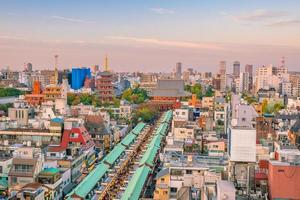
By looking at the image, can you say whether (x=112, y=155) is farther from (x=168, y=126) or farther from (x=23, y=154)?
(x=168, y=126)

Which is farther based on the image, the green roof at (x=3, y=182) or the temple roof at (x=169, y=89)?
the temple roof at (x=169, y=89)

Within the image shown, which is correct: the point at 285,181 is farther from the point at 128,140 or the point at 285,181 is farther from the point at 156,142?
the point at 128,140

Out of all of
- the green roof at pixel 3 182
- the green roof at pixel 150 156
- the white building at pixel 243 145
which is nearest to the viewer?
the white building at pixel 243 145

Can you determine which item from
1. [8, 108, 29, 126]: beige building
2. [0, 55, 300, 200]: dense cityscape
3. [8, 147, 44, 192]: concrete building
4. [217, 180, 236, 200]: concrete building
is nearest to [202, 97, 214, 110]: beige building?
[0, 55, 300, 200]: dense cityscape

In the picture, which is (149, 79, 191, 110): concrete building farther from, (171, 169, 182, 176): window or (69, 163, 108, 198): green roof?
(171, 169, 182, 176): window

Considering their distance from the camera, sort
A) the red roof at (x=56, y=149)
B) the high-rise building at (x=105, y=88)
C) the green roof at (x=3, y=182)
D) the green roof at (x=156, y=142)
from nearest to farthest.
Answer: the green roof at (x=3, y=182) < the red roof at (x=56, y=149) < the green roof at (x=156, y=142) < the high-rise building at (x=105, y=88)

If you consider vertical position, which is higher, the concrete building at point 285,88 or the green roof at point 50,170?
the concrete building at point 285,88

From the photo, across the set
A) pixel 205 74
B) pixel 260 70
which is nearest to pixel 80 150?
pixel 260 70

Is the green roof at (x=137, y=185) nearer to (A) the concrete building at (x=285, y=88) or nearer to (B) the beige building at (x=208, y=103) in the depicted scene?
(B) the beige building at (x=208, y=103)

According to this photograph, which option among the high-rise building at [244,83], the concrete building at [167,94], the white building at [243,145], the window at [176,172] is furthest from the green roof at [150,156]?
the high-rise building at [244,83]
